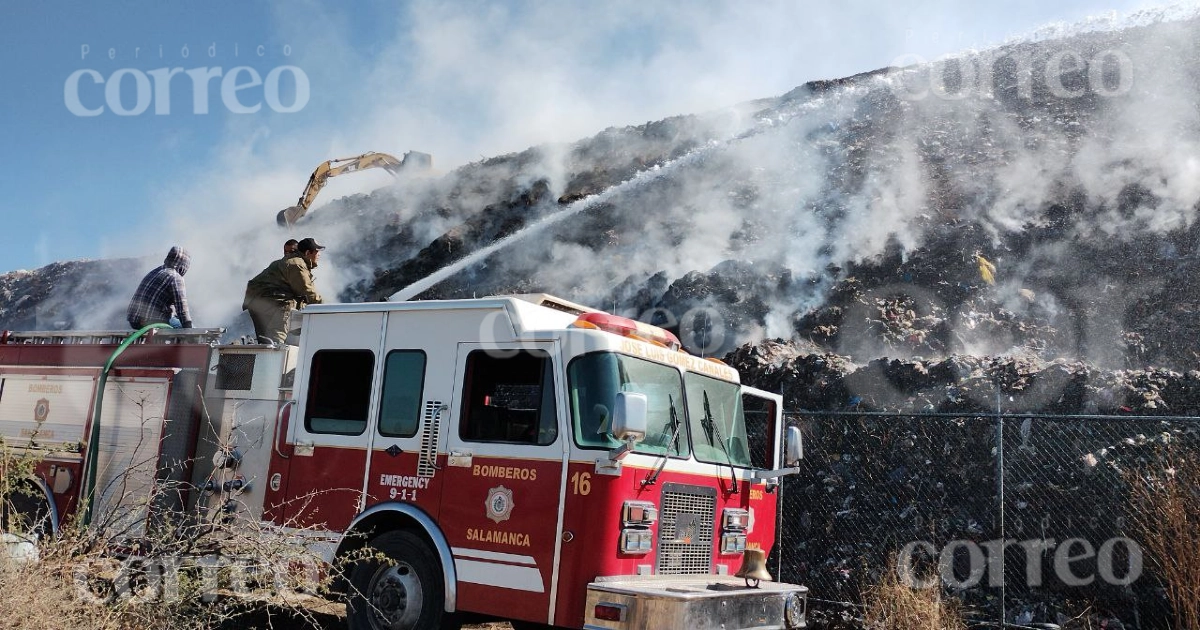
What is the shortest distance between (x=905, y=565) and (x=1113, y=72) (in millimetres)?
19291

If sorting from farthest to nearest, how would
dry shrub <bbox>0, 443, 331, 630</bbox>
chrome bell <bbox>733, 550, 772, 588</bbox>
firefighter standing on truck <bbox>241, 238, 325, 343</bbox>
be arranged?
firefighter standing on truck <bbox>241, 238, 325, 343</bbox>, chrome bell <bbox>733, 550, 772, 588</bbox>, dry shrub <bbox>0, 443, 331, 630</bbox>

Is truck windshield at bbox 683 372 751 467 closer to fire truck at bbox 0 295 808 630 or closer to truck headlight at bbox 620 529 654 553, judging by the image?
fire truck at bbox 0 295 808 630

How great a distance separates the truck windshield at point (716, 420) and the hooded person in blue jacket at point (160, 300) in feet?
14.4

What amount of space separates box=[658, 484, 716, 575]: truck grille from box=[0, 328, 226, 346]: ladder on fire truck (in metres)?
3.61

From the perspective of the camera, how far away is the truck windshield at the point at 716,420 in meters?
5.95

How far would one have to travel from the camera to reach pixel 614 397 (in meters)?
5.14

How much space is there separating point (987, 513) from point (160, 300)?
776 centimetres

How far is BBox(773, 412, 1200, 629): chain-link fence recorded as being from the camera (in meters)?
7.62

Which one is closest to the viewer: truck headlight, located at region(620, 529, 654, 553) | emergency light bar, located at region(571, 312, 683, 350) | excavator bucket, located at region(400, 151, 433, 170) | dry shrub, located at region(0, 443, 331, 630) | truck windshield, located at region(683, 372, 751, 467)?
dry shrub, located at region(0, 443, 331, 630)

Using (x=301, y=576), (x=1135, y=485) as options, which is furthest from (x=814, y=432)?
(x=301, y=576)

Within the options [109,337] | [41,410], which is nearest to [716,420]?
[109,337]

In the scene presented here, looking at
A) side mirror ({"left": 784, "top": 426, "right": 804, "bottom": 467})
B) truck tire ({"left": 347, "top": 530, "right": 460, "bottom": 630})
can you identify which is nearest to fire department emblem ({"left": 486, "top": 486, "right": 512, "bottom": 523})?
truck tire ({"left": 347, "top": 530, "right": 460, "bottom": 630})
